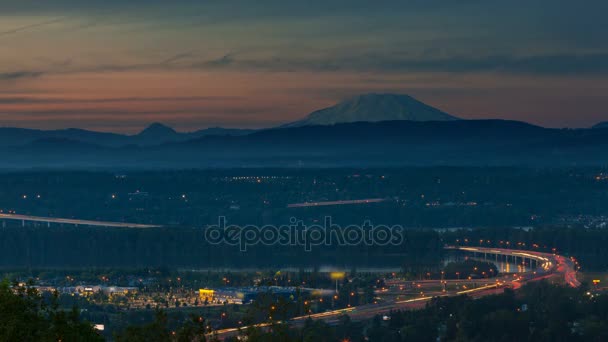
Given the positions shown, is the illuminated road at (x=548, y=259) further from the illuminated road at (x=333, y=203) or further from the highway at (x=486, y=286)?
the illuminated road at (x=333, y=203)

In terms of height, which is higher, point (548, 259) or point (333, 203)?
point (333, 203)

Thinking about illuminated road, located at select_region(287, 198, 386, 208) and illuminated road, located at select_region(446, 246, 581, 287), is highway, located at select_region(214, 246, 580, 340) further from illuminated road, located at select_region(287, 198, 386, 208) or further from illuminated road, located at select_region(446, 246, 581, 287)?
illuminated road, located at select_region(287, 198, 386, 208)

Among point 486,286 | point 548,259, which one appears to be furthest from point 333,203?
point 486,286

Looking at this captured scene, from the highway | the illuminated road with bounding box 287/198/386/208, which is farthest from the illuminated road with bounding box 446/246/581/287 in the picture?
the illuminated road with bounding box 287/198/386/208

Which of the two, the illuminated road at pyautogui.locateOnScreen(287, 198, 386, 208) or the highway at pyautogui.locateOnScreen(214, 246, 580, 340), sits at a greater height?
the illuminated road at pyautogui.locateOnScreen(287, 198, 386, 208)

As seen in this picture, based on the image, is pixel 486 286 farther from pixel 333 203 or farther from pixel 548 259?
pixel 333 203

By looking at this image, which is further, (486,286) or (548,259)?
(548,259)

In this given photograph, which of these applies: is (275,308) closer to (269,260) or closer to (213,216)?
(269,260)

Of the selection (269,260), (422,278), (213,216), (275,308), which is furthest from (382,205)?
(275,308)
